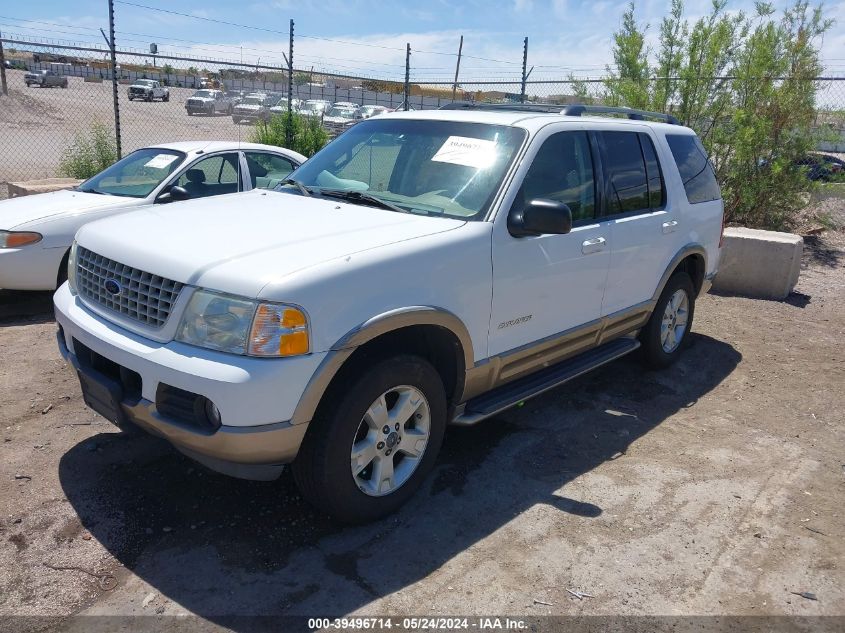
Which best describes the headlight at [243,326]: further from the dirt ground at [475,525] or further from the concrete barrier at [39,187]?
the concrete barrier at [39,187]

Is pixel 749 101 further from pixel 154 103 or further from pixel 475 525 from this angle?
pixel 154 103

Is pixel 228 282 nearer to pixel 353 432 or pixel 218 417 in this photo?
pixel 218 417

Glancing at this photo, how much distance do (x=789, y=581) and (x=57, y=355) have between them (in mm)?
5082

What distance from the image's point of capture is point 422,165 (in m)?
4.16

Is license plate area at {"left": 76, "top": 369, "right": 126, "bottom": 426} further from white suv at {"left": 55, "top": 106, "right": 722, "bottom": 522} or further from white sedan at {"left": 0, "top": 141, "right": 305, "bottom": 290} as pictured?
white sedan at {"left": 0, "top": 141, "right": 305, "bottom": 290}

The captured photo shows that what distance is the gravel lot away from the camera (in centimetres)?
1875

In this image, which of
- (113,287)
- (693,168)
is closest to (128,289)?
(113,287)

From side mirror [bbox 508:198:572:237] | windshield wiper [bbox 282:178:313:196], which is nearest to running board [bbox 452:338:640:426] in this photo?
side mirror [bbox 508:198:572:237]

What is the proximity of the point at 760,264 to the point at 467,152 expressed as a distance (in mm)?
5661

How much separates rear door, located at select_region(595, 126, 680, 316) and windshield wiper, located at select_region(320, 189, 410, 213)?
5.01ft

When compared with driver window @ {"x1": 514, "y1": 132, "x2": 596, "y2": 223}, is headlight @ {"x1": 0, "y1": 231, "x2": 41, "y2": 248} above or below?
below

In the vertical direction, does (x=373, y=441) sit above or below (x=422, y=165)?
below

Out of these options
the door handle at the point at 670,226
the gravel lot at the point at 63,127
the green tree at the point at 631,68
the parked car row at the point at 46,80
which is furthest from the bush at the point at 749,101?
the parked car row at the point at 46,80

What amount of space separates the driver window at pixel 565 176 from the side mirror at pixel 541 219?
146 millimetres
